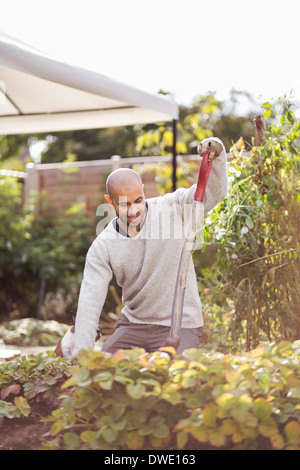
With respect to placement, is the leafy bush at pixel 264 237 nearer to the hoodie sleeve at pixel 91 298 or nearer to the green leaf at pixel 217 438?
the hoodie sleeve at pixel 91 298

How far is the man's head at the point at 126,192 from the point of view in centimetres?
227

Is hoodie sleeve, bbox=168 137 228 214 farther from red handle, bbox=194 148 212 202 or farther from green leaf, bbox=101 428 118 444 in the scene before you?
green leaf, bbox=101 428 118 444

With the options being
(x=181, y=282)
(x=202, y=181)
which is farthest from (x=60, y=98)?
(x=181, y=282)

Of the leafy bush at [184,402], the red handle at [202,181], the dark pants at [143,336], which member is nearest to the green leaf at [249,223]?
the dark pants at [143,336]

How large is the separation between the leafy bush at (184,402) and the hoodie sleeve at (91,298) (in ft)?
2.03

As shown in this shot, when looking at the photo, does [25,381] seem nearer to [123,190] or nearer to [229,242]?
[123,190]

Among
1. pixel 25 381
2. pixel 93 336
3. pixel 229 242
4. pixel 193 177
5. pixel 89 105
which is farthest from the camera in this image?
pixel 193 177

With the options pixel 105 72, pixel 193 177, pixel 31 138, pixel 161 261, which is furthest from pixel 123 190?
pixel 31 138

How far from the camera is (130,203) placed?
7.59 feet

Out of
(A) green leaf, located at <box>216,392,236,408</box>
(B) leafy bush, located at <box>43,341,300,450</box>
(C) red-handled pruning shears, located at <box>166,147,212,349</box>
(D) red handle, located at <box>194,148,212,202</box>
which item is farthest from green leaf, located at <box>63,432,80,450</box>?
(D) red handle, located at <box>194,148,212,202</box>

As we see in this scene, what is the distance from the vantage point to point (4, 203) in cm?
710
